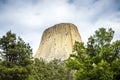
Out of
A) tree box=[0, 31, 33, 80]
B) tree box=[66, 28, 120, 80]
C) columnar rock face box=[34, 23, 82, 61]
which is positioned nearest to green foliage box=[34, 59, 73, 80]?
tree box=[0, 31, 33, 80]

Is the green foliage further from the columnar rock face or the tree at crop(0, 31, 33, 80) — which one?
the columnar rock face

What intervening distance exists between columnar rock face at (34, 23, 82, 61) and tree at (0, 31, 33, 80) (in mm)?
76866

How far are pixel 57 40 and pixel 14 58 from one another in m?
87.3

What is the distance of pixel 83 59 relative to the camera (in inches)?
984

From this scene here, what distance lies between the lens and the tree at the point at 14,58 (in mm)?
32678

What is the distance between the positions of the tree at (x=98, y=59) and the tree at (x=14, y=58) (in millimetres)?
10261

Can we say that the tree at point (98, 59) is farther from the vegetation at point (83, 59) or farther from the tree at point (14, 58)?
the tree at point (14, 58)

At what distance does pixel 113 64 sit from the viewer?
2327 cm

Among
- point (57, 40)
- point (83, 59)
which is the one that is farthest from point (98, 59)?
point (57, 40)

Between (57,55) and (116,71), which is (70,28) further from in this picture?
(116,71)

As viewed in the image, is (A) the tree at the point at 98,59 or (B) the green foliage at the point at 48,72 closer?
(A) the tree at the point at 98,59

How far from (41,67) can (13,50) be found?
2429 centimetres

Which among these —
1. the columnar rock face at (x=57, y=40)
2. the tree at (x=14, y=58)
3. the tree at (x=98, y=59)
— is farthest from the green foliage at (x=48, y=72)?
the columnar rock face at (x=57, y=40)

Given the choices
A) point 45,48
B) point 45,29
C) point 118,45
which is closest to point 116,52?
point 118,45
